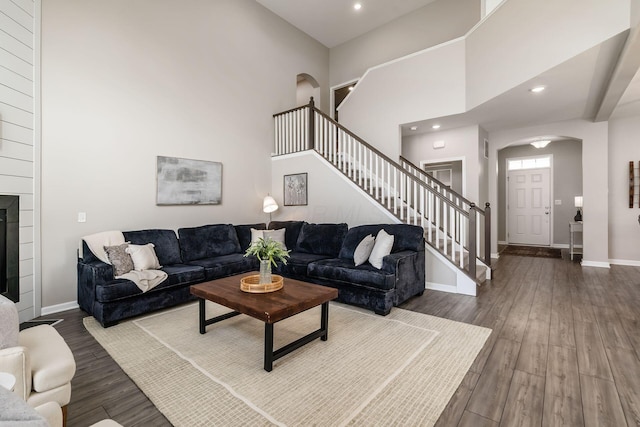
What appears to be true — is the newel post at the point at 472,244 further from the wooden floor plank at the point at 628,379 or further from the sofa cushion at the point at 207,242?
the sofa cushion at the point at 207,242

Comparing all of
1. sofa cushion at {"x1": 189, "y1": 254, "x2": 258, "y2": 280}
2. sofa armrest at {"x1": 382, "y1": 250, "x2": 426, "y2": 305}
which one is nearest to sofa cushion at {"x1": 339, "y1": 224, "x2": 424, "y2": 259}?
sofa armrest at {"x1": 382, "y1": 250, "x2": 426, "y2": 305}

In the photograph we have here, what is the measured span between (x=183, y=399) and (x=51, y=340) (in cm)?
80

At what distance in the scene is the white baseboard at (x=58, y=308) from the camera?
11.2 feet

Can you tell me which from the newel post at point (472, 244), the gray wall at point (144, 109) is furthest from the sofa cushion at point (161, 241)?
the newel post at point (472, 244)

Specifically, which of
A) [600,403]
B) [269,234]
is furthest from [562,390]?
[269,234]

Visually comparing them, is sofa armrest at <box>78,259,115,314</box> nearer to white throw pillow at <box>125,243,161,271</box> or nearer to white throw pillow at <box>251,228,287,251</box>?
white throw pillow at <box>125,243,161,271</box>

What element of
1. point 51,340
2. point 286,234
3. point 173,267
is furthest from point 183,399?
point 286,234

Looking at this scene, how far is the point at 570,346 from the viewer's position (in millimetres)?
2576

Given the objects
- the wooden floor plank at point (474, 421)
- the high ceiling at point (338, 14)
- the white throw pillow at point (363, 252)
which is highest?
the high ceiling at point (338, 14)

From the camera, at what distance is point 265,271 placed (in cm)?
275

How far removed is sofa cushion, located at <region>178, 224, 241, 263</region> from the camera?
4340 mm

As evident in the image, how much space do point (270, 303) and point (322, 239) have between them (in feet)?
7.79

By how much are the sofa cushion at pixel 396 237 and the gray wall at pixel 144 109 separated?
7.90 ft

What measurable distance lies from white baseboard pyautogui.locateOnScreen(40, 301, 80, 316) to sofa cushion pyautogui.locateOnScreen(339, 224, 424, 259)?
132 inches
